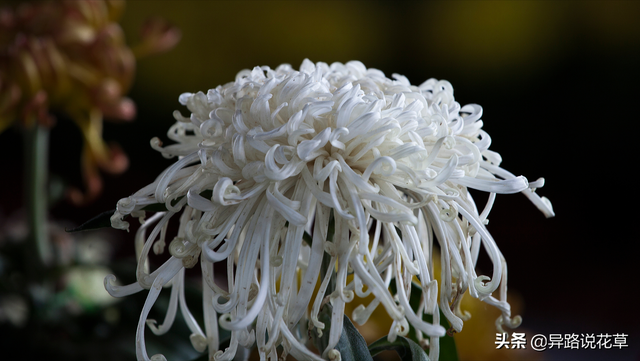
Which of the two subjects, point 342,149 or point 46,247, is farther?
point 46,247

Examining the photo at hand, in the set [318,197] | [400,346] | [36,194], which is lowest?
[36,194]

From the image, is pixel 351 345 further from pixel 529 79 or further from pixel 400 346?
pixel 529 79

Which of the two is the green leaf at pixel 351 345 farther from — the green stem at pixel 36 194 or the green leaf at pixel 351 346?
the green stem at pixel 36 194

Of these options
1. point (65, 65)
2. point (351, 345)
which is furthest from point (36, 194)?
point (351, 345)

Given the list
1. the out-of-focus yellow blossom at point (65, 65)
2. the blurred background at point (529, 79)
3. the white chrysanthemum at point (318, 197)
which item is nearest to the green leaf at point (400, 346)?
the white chrysanthemum at point (318, 197)

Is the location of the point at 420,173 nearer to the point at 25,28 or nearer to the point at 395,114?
the point at 395,114

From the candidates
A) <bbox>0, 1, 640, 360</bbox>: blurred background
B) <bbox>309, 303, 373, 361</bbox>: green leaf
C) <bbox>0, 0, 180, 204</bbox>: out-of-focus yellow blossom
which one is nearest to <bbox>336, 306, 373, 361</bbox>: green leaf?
<bbox>309, 303, 373, 361</bbox>: green leaf

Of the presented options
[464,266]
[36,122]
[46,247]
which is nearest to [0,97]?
[36,122]

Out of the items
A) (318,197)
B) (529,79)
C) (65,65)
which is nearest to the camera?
(318,197)
